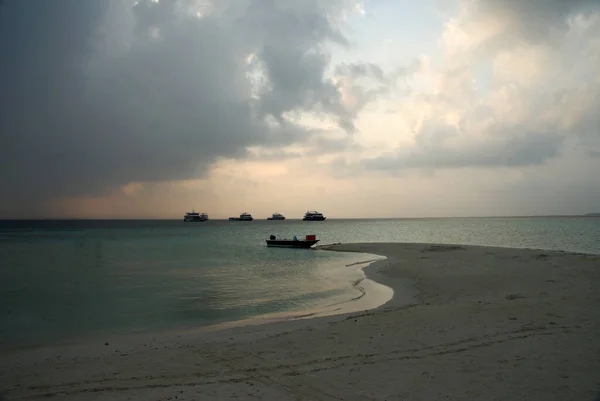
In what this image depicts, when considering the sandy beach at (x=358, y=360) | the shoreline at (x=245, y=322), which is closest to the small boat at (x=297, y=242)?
the shoreline at (x=245, y=322)

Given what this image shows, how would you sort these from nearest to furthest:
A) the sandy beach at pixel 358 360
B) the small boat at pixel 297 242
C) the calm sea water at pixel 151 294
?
the sandy beach at pixel 358 360, the calm sea water at pixel 151 294, the small boat at pixel 297 242

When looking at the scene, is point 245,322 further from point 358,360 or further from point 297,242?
point 297,242

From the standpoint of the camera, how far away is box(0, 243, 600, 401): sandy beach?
7.17 metres

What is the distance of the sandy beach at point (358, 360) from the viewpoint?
7168 mm

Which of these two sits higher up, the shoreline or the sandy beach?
the sandy beach

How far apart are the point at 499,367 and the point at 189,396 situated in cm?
688

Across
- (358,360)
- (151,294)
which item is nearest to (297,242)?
(151,294)

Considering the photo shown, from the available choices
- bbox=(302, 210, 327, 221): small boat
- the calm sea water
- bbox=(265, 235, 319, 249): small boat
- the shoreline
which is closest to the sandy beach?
the shoreline

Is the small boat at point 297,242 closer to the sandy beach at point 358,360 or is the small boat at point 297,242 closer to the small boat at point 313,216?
the sandy beach at point 358,360

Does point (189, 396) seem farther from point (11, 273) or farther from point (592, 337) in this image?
point (11, 273)

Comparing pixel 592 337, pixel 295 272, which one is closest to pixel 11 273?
pixel 295 272

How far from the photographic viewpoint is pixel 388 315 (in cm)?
1318

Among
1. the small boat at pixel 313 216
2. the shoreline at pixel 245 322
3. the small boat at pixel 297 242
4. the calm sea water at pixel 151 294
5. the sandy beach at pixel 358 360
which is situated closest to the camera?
the sandy beach at pixel 358 360

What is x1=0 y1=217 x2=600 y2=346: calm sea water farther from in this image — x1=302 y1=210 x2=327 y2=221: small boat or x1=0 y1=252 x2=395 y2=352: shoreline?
x1=302 y1=210 x2=327 y2=221: small boat
